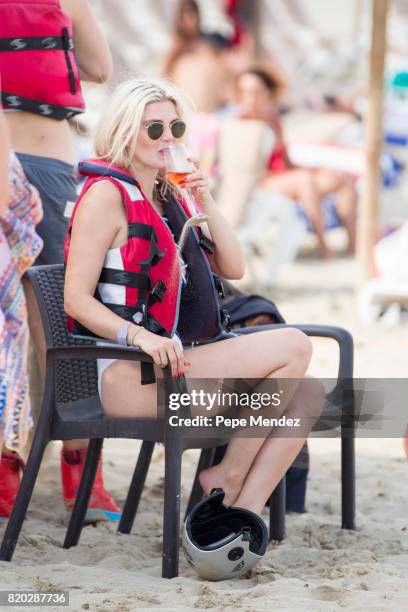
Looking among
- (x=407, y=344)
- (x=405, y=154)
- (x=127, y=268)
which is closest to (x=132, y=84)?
(x=127, y=268)

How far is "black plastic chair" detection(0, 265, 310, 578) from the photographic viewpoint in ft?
9.15

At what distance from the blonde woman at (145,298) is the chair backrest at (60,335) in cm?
11

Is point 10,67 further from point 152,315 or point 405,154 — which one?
point 405,154

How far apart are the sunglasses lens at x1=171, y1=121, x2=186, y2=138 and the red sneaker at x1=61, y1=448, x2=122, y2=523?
3.74 feet

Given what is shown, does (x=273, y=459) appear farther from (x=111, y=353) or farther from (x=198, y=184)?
(x=198, y=184)

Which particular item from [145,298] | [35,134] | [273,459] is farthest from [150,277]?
[35,134]

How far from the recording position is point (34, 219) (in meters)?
3.29

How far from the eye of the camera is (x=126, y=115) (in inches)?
117

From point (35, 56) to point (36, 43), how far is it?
0.04 m

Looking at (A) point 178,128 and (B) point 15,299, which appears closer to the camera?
(A) point 178,128

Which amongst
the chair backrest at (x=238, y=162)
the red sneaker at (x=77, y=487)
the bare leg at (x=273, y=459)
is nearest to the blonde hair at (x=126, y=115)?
the bare leg at (x=273, y=459)

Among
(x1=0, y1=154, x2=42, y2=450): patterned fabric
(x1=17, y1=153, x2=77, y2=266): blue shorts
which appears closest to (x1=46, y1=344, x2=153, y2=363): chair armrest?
(x1=0, y1=154, x2=42, y2=450): patterned fabric

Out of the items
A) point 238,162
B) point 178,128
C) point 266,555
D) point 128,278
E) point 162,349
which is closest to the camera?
point 162,349

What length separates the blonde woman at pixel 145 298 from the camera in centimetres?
286
